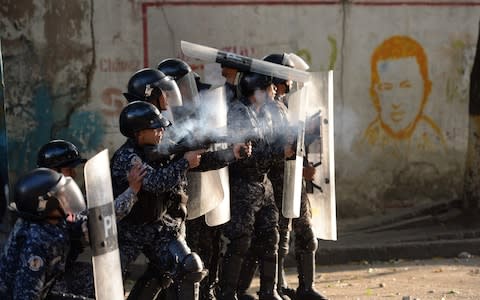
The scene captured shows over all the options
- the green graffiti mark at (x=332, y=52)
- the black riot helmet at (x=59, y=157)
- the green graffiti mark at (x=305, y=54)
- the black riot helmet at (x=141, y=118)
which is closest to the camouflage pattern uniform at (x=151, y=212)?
the black riot helmet at (x=141, y=118)

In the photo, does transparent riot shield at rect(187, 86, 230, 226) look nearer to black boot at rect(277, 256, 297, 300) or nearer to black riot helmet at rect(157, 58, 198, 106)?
black riot helmet at rect(157, 58, 198, 106)

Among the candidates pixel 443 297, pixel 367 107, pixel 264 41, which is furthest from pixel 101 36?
pixel 443 297

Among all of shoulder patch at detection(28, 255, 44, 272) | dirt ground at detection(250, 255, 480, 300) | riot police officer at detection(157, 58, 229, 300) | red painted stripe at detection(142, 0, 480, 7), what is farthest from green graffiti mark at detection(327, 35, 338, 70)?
shoulder patch at detection(28, 255, 44, 272)

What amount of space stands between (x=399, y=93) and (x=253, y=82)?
12.9 feet

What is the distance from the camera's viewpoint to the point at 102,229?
491cm

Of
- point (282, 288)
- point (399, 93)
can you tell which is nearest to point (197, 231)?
point (282, 288)

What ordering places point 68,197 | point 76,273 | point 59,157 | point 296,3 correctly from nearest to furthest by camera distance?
1. point 68,197
2. point 76,273
3. point 59,157
4. point 296,3

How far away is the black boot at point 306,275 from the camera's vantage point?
757 cm

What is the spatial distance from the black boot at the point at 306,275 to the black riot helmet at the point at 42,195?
9.95ft

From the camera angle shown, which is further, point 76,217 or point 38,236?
point 76,217

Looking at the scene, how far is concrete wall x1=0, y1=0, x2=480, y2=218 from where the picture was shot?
32.1 ft

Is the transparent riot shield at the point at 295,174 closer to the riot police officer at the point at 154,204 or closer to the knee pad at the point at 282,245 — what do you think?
the knee pad at the point at 282,245

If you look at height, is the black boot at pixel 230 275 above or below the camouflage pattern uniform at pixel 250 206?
below

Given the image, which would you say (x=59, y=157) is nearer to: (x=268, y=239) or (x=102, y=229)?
(x=102, y=229)
